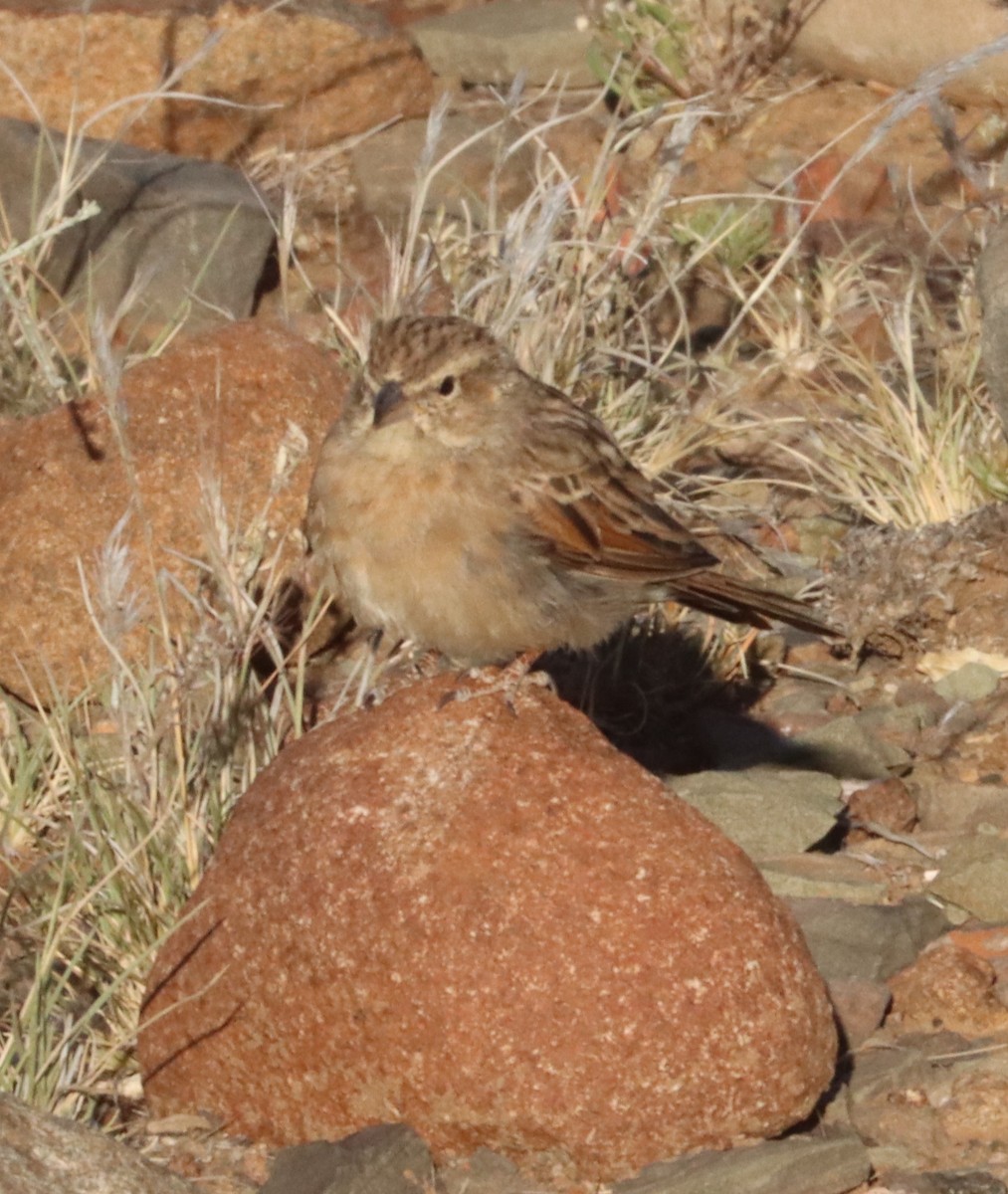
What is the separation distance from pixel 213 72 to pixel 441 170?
1.54 meters

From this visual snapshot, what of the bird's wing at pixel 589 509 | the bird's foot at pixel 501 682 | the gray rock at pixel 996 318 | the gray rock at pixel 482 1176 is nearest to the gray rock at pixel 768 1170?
the gray rock at pixel 482 1176

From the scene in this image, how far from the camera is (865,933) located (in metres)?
5.18

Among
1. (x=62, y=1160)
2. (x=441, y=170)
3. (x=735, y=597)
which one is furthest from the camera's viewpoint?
(x=441, y=170)

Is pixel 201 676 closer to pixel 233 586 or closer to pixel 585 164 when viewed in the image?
pixel 233 586

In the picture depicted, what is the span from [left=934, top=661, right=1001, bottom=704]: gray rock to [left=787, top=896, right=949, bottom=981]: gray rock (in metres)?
1.39

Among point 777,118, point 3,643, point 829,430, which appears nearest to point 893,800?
point 829,430

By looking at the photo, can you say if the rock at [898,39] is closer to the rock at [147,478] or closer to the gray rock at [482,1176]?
the rock at [147,478]

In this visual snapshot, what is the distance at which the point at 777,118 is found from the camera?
10.6 meters

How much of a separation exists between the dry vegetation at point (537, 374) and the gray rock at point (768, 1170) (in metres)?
1.17

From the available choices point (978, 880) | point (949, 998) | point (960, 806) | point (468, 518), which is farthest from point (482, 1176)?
point (960, 806)

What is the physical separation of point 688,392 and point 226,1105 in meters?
4.21

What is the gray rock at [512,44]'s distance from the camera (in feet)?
36.2

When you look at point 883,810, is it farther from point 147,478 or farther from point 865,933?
point 147,478

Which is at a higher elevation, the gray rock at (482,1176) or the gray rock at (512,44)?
the gray rock at (512,44)
